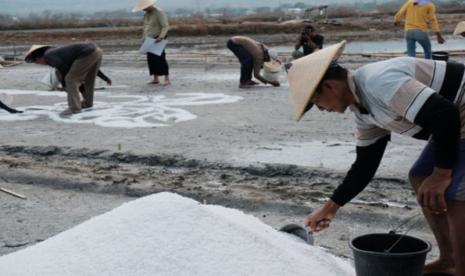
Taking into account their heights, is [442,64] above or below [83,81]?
above

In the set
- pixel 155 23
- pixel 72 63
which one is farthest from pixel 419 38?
pixel 72 63

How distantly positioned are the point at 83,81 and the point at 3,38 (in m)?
26.6

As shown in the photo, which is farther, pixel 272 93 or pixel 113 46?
pixel 113 46

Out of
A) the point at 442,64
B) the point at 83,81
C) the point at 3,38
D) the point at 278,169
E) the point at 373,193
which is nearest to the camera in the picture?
the point at 442,64

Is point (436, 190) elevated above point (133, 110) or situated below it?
above

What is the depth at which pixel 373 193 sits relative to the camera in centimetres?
484

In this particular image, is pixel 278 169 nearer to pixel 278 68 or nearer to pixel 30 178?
pixel 30 178

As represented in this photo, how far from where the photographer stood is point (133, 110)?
8.88m

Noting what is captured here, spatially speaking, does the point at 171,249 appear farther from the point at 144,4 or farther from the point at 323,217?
the point at 144,4

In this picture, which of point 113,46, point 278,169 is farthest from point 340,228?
point 113,46

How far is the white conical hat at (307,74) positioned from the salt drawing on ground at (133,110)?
16.3 ft

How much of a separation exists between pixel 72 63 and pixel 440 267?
20.5ft

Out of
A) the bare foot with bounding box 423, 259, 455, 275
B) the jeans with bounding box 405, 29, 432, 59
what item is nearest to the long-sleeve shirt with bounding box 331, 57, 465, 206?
the bare foot with bounding box 423, 259, 455, 275

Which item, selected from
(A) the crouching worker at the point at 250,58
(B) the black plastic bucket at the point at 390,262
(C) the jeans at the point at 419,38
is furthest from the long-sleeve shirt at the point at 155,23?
(B) the black plastic bucket at the point at 390,262
